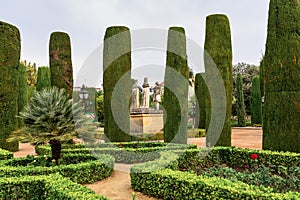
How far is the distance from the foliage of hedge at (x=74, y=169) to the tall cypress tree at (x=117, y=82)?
4.23 metres

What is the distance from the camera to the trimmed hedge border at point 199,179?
4.21 m

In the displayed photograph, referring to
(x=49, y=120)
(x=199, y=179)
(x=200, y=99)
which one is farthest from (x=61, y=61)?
(x=200, y=99)

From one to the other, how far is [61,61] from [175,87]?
5828 millimetres

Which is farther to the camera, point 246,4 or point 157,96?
point 157,96

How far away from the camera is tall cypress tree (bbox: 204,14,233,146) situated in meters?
10.6

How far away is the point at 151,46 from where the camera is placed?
9.58 metres

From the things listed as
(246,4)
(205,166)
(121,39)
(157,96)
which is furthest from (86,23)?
(157,96)

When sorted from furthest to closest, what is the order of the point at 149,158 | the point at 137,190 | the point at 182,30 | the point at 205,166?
the point at 182,30, the point at 149,158, the point at 205,166, the point at 137,190

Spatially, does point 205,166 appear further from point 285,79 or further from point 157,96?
point 157,96

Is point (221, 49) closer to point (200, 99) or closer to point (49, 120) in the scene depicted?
point (49, 120)

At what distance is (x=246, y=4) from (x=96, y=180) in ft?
22.3

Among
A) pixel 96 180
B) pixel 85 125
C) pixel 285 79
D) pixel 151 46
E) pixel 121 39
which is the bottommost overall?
pixel 96 180

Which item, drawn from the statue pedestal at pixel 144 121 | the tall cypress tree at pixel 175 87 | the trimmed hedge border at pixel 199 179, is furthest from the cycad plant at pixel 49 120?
the statue pedestal at pixel 144 121

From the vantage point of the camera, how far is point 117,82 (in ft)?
40.7
